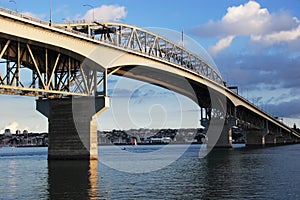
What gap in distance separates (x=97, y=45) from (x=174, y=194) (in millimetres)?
36483

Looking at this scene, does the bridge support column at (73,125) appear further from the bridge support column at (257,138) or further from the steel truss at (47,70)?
the bridge support column at (257,138)

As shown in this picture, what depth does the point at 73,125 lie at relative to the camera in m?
71.7

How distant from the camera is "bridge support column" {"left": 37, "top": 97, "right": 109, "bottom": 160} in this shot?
232 ft

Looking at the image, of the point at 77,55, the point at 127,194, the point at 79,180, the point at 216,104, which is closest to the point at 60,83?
the point at 77,55

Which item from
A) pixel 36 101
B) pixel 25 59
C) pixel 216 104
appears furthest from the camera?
pixel 216 104

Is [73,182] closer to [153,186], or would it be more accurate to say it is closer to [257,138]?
[153,186]

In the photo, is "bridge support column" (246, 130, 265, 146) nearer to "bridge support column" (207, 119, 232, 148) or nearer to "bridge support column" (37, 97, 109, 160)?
"bridge support column" (207, 119, 232, 148)

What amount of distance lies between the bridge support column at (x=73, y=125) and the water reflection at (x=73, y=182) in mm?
3931

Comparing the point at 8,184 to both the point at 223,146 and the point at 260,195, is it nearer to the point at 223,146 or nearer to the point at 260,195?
the point at 260,195

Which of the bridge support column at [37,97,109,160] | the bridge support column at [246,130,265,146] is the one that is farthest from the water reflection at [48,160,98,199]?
the bridge support column at [246,130,265,146]

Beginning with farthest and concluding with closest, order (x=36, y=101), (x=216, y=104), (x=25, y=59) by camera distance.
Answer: (x=216, y=104) → (x=36, y=101) → (x=25, y=59)

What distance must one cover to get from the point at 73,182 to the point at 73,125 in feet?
85.7

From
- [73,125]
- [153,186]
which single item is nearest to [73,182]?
[153,186]

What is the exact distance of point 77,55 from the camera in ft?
215
